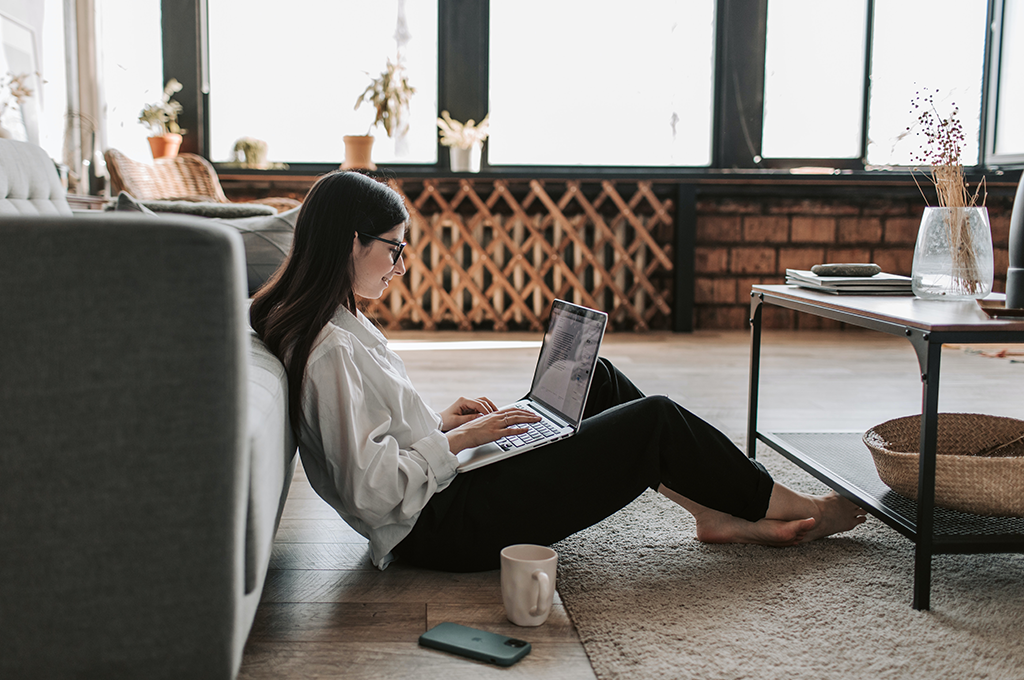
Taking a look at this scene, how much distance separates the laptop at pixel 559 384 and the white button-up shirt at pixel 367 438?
2.9 inches

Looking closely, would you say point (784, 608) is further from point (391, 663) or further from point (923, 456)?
point (391, 663)

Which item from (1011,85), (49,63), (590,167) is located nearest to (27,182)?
(49,63)

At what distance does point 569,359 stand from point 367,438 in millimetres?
385

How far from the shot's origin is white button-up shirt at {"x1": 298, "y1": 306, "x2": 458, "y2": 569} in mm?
1029

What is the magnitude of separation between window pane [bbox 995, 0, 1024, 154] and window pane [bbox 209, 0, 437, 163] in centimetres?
279

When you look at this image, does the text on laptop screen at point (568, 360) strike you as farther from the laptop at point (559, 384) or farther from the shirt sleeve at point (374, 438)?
the shirt sleeve at point (374, 438)

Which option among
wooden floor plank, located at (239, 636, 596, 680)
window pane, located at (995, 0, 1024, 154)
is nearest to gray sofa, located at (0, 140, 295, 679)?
wooden floor plank, located at (239, 636, 596, 680)

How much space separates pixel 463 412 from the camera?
138 cm

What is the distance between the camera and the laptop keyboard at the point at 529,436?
3.85 ft

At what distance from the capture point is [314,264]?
1.09 metres

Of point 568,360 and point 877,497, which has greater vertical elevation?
point 568,360

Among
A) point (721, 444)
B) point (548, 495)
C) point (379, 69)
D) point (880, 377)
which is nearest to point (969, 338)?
point (721, 444)

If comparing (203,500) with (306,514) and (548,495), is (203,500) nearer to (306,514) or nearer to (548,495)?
(548,495)

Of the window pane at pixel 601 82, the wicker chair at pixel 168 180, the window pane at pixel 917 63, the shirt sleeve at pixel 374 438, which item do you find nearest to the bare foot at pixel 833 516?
the shirt sleeve at pixel 374 438
